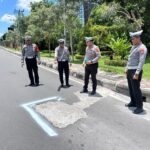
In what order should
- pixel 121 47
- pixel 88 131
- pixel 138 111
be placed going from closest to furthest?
pixel 88 131 < pixel 138 111 < pixel 121 47

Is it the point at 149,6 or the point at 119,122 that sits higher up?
the point at 149,6

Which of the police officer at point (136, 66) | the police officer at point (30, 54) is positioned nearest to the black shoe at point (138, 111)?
the police officer at point (136, 66)

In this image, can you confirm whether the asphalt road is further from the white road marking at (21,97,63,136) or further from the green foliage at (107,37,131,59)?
the green foliage at (107,37,131,59)

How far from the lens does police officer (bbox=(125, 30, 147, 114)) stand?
26.5ft

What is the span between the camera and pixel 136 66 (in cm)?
829

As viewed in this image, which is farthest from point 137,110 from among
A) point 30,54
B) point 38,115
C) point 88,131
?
point 30,54

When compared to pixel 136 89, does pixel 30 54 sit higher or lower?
higher

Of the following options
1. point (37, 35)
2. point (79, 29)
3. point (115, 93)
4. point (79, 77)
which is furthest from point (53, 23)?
point (115, 93)

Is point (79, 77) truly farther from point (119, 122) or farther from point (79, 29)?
point (79, 29)

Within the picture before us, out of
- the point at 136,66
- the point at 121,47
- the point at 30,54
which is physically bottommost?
the point at 121,47

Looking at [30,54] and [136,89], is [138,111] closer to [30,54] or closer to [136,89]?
[136,89]

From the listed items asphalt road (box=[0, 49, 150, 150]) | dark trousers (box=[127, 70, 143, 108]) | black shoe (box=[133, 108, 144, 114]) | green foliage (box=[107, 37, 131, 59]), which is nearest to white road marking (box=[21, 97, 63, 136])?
asphalt road (box=[0, 49, 150, 150])

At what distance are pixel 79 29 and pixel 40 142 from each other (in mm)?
25530

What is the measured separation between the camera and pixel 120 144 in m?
6.05
